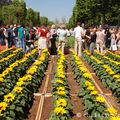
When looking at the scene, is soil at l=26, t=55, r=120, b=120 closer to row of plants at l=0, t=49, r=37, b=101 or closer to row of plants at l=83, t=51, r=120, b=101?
row of plants at l=83, t=51, r=120, b=101

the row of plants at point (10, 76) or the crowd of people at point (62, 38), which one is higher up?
the crowd of people at point (62, 38)

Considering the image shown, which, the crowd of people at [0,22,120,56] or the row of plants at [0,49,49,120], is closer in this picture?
the row of plants at [0,49,49,120]

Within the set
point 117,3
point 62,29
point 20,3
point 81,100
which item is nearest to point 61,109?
point 81,100

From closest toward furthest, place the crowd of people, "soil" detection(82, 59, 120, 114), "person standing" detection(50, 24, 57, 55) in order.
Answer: "soil" detection(82, 59, 120, 114) < the crowd of people < "person standing" detection(50, 24, 57, 55)

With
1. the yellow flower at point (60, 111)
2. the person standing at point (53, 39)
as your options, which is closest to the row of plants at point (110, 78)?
the yellow flower at point (60, 111)

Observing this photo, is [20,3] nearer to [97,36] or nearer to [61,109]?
[97,36]

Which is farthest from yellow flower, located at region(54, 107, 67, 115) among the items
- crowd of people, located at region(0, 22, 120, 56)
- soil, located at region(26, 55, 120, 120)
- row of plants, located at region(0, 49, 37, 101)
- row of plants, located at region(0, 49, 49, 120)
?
crowd of people, located at region(0, 22, 120, 56)

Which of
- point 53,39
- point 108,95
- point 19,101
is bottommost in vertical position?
point 108,95

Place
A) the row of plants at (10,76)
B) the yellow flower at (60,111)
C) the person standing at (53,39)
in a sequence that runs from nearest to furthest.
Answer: the yellow flower at (60,111), the row of plants at (10,76), the person standing at (53,39)

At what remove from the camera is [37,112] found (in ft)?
28.9

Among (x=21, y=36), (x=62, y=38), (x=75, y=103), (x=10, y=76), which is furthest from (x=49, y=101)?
(x=21, y=36)

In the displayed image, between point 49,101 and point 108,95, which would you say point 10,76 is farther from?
point 108,95

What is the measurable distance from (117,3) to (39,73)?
26.7 metres

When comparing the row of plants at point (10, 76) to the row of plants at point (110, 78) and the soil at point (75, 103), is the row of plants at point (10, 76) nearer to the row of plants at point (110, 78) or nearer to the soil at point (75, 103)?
the soil at point (75, 103)
